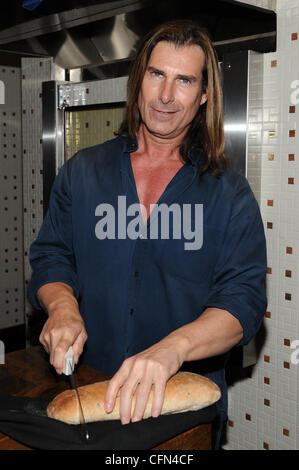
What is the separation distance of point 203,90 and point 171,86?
153 mm

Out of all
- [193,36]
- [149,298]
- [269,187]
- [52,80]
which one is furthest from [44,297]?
[52,80]

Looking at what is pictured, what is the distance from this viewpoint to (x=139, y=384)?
962mm

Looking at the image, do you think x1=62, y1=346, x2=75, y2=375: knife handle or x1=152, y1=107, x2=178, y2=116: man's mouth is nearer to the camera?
x1=62, y1=346, x2=75, y2=375: knife handle

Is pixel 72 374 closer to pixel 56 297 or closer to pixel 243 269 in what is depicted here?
pixel 56 297

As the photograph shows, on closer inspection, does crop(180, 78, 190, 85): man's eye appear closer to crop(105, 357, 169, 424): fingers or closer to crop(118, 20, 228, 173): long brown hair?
crop(118, 20, 228, 173): long brown hair

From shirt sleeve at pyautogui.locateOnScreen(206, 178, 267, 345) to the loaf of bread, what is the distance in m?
0.23

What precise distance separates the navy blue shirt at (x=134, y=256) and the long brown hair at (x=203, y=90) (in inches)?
1.8

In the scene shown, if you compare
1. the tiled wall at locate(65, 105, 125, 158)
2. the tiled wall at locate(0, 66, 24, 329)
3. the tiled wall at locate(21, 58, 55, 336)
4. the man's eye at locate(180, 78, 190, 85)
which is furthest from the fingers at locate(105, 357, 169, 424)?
the tiled wall at locate(0, 66, 24, 329)

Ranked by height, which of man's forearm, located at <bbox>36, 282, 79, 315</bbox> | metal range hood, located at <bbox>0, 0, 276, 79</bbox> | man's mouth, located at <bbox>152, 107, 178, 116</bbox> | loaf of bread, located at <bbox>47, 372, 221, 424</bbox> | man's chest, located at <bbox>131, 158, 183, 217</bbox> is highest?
metal range hood, located at <bbox>0, 0, 276, 79</bbox>

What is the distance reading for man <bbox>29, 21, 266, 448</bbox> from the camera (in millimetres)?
1400

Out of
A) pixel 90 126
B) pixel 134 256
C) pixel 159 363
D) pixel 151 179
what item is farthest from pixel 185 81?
pixel 90 126

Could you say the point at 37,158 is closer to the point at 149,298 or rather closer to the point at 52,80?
the point at 52,80

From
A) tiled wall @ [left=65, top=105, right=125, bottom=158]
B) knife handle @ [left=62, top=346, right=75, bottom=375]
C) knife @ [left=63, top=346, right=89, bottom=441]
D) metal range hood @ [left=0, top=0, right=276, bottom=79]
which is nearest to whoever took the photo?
knife @ [left=63, top=346, right=89, bottom=441]

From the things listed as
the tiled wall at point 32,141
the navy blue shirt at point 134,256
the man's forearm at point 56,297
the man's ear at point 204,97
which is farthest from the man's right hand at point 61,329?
the tiled wall at point 32,141
